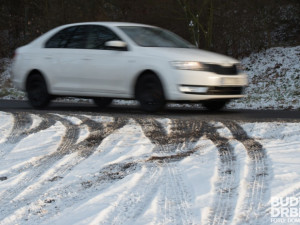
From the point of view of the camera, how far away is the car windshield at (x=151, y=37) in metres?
9.58

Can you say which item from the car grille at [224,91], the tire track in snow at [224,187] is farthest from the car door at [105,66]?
the tire track in snow at [224,187]


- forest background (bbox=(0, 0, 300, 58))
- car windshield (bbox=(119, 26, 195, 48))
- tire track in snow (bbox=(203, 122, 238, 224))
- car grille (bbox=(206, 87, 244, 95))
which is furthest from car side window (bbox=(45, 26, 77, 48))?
forest background (bbox=(0, 0, 300, 58))

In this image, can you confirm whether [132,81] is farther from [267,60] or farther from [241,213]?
[267,60]

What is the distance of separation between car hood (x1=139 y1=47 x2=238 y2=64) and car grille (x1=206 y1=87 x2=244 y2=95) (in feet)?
1.46

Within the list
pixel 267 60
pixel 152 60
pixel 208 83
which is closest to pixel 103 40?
pixel 152 60

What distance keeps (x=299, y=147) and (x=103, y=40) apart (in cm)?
524

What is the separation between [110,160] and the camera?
209 inches

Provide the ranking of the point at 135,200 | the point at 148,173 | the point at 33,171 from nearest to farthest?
the point at 135,200 → the point at 148,173 → the point at 33,171

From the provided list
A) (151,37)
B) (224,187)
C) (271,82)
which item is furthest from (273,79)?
(224,187)

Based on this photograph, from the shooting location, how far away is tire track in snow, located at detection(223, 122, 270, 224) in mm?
3554

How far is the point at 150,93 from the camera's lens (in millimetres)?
9125

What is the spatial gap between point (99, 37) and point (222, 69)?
2385 mm

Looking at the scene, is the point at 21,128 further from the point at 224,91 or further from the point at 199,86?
the point at 224,91

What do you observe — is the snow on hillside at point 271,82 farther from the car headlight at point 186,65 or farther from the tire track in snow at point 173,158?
the tire track in snow at point 173,158
